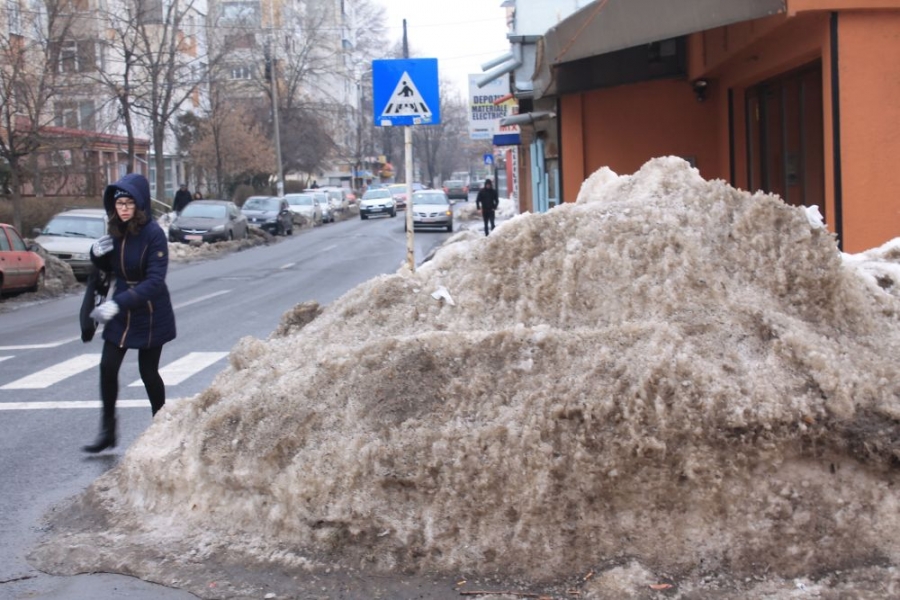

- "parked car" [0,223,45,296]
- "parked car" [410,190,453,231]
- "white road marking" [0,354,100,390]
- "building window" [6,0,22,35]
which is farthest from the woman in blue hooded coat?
"parked car" [410,190,453,231]

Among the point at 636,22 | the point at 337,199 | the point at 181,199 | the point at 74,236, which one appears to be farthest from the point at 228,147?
the point at 636,22

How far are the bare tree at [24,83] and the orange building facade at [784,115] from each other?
44.3ft

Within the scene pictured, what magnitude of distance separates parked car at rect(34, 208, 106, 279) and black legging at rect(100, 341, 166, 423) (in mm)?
16135

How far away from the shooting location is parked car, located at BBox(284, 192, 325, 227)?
49.8 metres

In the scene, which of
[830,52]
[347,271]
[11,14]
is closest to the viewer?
[830,52]

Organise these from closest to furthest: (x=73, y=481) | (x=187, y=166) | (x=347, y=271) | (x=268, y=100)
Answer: (x=73, y=481) → (x=347, y=271) → (x=187, y=166) → (x=268, y=100)

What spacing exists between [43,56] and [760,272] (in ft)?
85.1

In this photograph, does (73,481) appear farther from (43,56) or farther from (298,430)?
(43,56)

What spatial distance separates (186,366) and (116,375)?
143 inches

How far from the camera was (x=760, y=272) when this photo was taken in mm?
5230

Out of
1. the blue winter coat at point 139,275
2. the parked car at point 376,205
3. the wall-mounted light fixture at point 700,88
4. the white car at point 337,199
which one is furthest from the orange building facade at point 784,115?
the white car at point 337,199

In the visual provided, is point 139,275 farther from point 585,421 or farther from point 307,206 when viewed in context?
point 307,206

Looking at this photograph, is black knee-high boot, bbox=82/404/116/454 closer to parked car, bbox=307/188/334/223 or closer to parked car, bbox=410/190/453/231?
parked car, bbox=410/190/453/231

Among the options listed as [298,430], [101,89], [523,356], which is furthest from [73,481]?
[101,89]
